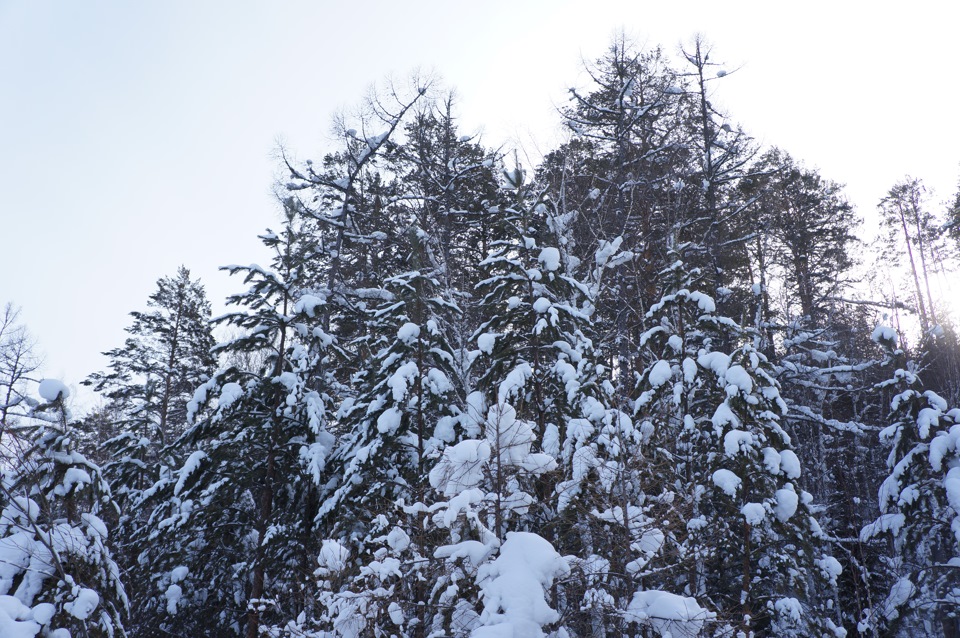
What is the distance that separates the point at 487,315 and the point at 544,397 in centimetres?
202

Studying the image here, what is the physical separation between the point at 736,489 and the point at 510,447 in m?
4.95

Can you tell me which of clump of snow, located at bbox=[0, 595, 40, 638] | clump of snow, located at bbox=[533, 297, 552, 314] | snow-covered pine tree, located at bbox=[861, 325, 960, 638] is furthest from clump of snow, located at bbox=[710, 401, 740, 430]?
clump of snow, located at bbox=[0, 595, 40, 638]

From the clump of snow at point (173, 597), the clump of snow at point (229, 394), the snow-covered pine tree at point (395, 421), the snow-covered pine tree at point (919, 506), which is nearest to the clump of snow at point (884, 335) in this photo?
the snow-covered pine tree at point (919, 506)

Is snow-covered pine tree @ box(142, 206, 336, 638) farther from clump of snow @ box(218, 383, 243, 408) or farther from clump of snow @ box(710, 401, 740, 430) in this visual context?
clump of snow @ box(710, 401, 740, 430)

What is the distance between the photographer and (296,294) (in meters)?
12.1

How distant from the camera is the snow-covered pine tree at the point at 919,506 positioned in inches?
382

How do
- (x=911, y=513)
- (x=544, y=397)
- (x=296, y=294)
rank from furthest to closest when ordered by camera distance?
(x=296, y=294) → (x=911, y=513) → (x=544, y=397)

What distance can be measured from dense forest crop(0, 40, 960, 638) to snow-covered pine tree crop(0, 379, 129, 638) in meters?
0.03

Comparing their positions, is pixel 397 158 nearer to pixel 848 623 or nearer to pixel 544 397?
pixel 544 397

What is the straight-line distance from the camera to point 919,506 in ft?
33.3

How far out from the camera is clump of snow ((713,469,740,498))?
8.58 m

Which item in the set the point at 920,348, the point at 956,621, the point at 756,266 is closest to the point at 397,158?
the point at 756,266

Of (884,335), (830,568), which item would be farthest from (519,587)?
(884,335)

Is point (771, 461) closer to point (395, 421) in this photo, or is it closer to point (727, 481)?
point (727, 481)
